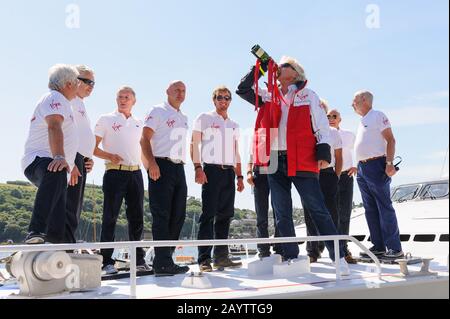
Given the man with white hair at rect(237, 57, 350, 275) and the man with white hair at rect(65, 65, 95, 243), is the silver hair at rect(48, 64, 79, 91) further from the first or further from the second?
the man with white hair at rect(237, 57, 350, 275)

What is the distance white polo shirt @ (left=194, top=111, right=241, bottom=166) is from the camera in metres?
5.36

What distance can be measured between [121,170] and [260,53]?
5.95ft

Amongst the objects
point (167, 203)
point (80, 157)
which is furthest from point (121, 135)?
point (167, 203)

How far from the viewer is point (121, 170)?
16.9 ft

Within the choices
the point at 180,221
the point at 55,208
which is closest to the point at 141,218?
the point at 180,221

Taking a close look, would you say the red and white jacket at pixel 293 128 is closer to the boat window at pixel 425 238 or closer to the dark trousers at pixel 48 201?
the dark trousers at pixel 48 201

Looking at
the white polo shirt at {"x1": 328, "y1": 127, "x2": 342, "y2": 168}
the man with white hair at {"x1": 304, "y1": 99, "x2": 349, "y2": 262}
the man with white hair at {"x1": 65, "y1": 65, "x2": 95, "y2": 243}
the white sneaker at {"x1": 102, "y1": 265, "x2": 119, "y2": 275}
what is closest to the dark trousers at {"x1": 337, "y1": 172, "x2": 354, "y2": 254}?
the man with white hair at {"x1": 304, "y1": 99, "x2": 349, "y2": 262}

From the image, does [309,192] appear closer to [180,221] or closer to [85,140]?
[180,221]

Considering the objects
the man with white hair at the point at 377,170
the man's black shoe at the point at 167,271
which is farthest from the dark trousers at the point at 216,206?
the man with white hair at the point at 377,170

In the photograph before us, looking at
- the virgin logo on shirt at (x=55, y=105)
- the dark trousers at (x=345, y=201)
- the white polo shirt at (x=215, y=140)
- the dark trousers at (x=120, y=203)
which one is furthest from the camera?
the dark trousers at (x=345, y=201)

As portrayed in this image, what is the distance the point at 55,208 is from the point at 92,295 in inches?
32.0

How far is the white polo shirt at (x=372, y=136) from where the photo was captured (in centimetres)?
556

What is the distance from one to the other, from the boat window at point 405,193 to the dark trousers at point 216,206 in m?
4.00

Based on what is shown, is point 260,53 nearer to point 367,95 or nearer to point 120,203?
point 367,95
